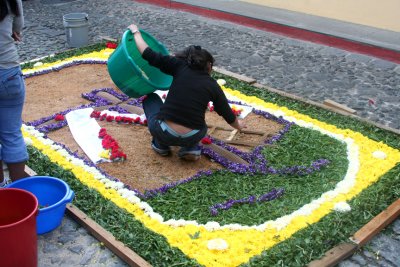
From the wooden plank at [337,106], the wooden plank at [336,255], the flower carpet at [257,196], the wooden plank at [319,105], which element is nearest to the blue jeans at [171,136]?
the flower carpet at [257,196]

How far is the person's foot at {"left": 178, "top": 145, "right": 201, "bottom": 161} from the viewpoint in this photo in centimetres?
441

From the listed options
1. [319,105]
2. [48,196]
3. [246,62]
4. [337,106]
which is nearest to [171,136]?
[48,196]

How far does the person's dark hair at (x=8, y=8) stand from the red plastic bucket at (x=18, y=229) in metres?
1.11

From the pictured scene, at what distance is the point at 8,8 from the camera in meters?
3.20

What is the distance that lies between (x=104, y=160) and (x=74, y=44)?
383cm

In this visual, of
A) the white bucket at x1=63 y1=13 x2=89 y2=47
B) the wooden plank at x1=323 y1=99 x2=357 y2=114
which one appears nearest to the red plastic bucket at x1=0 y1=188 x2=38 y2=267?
the wooden plank at x1=323 y1=99 x2=357 y2=114

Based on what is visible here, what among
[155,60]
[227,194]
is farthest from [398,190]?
[155,60]

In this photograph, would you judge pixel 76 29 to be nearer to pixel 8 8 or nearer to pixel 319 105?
pixel 319 105

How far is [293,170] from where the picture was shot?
170 inches

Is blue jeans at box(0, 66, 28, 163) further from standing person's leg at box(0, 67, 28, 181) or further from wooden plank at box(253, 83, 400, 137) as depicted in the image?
wooden plank at box(253, 83, 400, 137)

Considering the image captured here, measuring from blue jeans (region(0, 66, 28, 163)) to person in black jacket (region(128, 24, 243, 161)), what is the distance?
1192 mm

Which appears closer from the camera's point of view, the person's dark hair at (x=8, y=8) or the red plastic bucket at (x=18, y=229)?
the red plastic bucket at (x=18, y=229)

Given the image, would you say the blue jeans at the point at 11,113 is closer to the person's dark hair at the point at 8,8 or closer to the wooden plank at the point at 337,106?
the person's dark hair at the point at 8,8

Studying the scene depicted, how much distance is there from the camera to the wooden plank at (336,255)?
3189 millimetres
